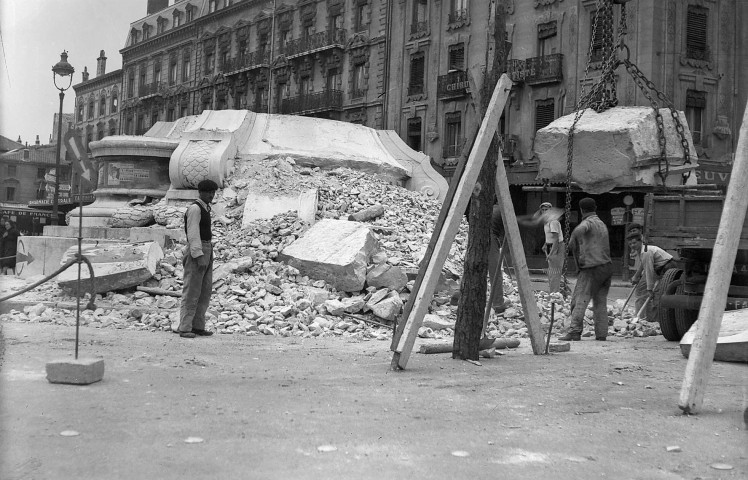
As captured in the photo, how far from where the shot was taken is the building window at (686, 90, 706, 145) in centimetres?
2619

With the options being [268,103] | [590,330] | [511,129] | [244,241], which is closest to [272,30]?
[268,103]

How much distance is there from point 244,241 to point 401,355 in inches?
233

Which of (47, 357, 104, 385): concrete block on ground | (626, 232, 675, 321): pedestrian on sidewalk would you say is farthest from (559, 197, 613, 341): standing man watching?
(47, 357, 104, 385): concrete block on ground

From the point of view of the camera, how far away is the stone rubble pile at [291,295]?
9.03 metres

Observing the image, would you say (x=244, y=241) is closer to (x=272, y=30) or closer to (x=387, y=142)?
(x=387, y=142)

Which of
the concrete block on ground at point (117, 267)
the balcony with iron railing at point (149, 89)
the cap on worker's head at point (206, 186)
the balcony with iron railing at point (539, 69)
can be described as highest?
the balcony with iron railing at point (539, 69)

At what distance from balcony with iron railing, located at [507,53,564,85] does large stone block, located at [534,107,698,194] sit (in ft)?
62.1

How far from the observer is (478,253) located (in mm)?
6895

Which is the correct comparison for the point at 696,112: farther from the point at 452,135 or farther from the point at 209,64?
the point at 209,64

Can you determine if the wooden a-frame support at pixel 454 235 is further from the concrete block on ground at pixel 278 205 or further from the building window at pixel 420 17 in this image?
the building window at pixel 420 17

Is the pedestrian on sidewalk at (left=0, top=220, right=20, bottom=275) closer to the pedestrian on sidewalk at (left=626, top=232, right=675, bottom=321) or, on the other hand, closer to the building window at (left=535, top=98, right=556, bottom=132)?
the pedestrian on sidewalk at (left=626, top=232, right=675, bottom=321)

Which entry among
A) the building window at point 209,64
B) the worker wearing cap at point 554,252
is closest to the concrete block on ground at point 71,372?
the worker wearing cap at point 554,252

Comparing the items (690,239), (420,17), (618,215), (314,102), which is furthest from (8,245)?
(314,102)

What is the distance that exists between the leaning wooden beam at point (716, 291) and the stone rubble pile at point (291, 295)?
4417mm
